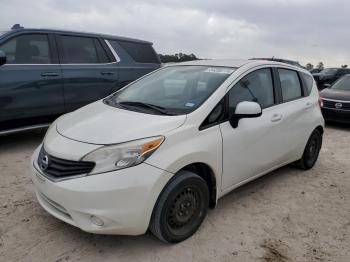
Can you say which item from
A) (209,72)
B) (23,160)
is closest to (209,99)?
(209,72)

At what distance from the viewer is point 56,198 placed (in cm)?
282

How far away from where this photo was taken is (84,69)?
6.07 meters

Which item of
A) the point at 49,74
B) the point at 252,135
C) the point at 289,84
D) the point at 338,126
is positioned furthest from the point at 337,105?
the point at 49,74

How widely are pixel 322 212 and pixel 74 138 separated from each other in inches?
106

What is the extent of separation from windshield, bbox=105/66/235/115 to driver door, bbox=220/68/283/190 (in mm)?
266

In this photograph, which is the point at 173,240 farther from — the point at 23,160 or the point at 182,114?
the point at 23,160

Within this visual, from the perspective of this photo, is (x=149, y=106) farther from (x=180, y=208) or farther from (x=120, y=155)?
(x=180, y=208)

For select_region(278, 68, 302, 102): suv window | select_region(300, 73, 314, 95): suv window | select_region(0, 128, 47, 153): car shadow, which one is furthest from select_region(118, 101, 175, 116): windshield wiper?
select_region(0, 128, 47, 153): car shadow

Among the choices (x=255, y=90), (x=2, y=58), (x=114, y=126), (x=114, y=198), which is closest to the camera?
(x=114, y=198)

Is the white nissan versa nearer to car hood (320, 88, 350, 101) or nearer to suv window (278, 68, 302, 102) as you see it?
suv window (278, 68, 302, 102)

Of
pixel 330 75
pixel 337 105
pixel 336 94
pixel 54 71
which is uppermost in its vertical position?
pixel 54 71

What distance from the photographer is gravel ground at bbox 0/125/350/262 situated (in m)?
2.96

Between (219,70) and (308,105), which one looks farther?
(308,105)

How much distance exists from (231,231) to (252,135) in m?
0.98
